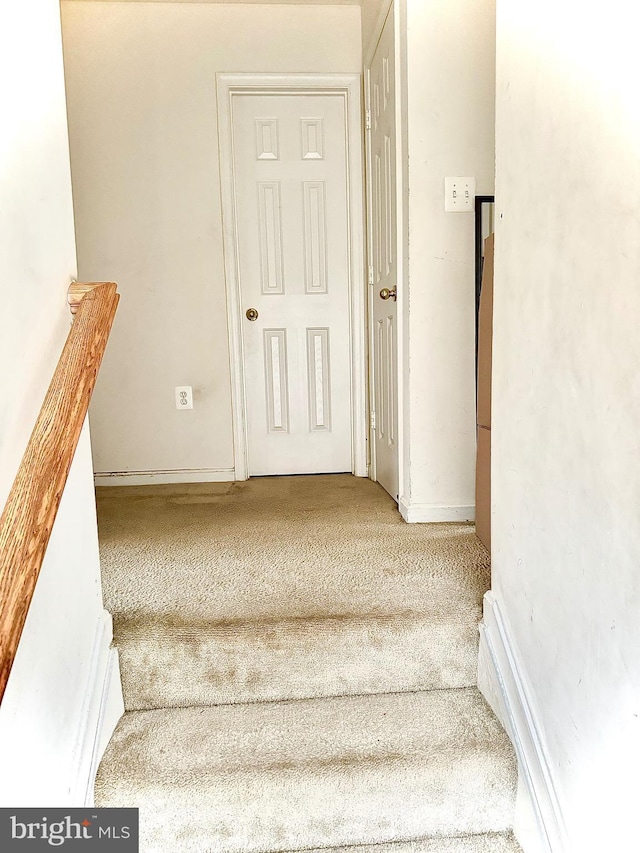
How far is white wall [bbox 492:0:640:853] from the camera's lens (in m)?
0.92

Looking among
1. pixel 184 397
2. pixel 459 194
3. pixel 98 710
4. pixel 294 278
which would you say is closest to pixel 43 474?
pixel 98 710

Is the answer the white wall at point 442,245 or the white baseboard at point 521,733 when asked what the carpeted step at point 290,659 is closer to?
the white baseboard at point 521,733

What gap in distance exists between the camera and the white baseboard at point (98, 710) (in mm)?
1230

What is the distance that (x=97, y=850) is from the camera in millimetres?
1205

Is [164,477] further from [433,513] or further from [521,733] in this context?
[521,733]

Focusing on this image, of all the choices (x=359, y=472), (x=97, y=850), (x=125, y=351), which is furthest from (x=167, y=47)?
(x=97, y=850)

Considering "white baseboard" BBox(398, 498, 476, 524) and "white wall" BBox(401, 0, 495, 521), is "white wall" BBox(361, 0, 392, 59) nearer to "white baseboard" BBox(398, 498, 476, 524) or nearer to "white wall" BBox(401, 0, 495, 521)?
"white wall" BBox(401, 0, 495, 521)

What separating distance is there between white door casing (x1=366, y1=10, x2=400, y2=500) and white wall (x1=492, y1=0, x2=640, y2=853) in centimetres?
112

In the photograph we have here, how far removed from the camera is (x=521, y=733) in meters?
1.33

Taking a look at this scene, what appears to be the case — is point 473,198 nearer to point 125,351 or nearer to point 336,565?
point 336,565

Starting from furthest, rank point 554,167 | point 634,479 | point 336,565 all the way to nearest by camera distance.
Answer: point 336,565 → point 554,167 → point 634,479

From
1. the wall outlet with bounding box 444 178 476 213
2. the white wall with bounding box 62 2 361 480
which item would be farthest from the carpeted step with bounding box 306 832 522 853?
the white wall with bounding box 62 2 361 480

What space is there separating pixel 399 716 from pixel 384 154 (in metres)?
2.13

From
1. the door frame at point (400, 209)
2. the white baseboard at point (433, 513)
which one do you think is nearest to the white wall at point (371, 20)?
the door frame at point (400, 209)
